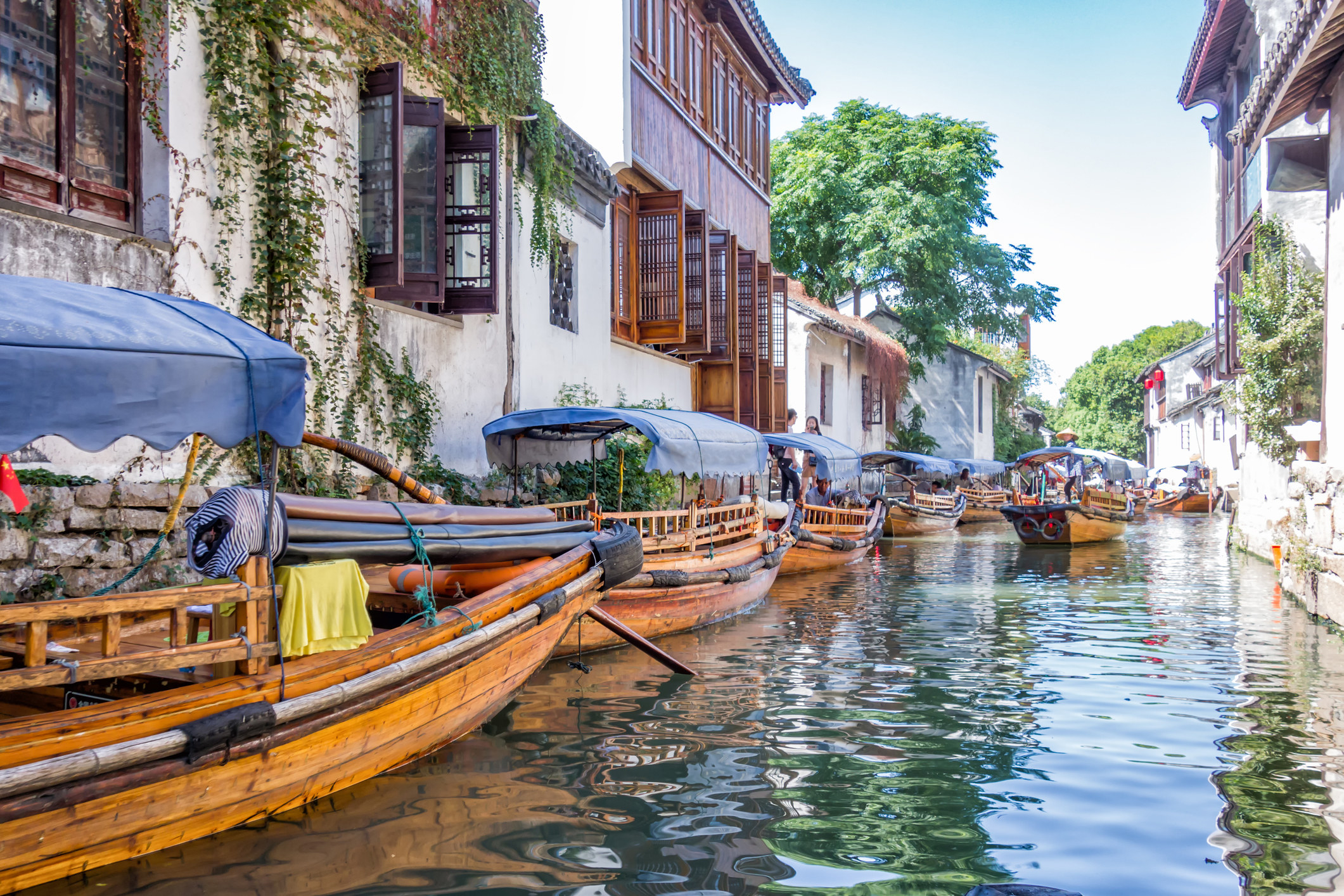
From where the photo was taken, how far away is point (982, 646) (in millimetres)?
10398

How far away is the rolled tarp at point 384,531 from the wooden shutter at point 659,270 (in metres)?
9.85

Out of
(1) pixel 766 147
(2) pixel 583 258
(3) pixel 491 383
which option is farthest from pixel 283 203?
(1) pixel 766 147

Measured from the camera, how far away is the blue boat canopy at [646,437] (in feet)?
35.5

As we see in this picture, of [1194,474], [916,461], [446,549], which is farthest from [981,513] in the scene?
[446,549]

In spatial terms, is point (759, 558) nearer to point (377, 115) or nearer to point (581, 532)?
point (581, 532)

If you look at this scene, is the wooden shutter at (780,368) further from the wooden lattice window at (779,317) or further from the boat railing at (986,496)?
the boat railing at (986,496)

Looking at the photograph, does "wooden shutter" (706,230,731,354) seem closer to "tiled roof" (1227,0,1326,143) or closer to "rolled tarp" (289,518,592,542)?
"tiled roof" (1227,0,1326,143)

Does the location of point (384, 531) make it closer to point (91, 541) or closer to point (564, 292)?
point (91, 541)

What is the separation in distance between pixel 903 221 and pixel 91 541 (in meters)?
28.9

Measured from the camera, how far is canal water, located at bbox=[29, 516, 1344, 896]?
4.46m

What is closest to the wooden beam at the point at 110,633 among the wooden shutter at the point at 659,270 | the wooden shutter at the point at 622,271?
the wooden shutter at the point at 622,271

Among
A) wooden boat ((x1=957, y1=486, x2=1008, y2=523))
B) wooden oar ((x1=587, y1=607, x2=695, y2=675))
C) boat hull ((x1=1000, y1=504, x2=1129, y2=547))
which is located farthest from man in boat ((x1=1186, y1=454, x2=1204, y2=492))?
wooden oar ((x1=587, y1=607, x2=695, y2=675))

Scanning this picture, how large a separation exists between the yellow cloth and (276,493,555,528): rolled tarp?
27 cm

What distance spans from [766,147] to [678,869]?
68.2ft
